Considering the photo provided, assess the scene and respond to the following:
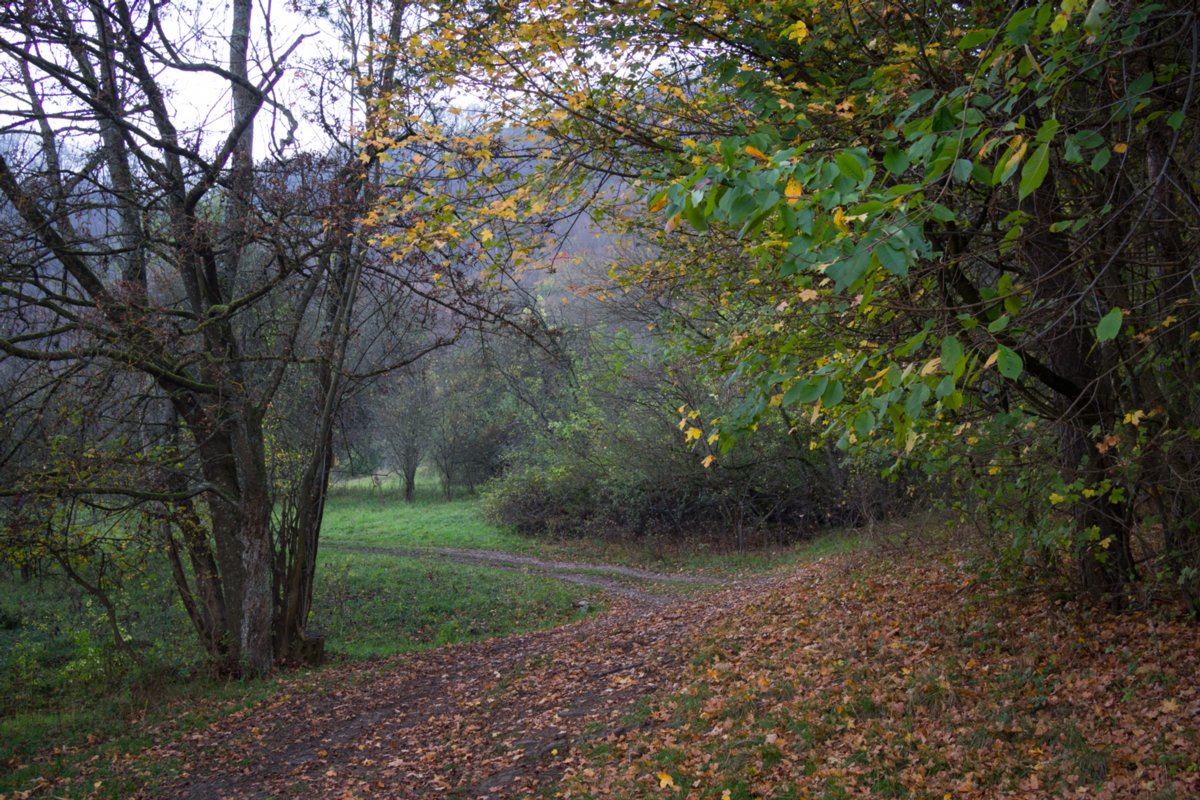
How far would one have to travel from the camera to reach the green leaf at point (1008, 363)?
8.36ft

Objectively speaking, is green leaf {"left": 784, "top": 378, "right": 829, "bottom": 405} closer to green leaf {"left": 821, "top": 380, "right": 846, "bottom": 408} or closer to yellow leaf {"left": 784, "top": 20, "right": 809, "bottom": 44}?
green leaf {"left": 821, "top": 380, "right": 846, "bottom": 408}

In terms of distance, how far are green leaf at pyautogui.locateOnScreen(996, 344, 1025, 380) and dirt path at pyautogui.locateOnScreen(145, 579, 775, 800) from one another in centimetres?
439

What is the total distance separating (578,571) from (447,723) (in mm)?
12875

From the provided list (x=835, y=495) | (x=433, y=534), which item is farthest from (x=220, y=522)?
(x=433, y=534)

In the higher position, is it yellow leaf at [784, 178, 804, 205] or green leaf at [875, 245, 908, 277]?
yellow leaf at [784, 178, 804, 205]

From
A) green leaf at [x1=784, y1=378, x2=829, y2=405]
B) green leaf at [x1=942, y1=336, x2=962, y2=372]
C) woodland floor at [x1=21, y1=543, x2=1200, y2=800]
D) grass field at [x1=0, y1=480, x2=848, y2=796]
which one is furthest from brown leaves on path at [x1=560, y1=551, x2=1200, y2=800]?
grass field at [x1=0, y1=480, x2=848, y2=796]

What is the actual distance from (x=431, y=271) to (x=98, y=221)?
4440 millimetres

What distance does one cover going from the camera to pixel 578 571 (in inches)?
811

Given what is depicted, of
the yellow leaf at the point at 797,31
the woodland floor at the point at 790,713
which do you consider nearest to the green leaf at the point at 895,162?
the yellow leaf at the point at 797,31

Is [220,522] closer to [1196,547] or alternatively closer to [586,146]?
[586,146]

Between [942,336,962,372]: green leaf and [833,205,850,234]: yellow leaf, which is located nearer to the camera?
[942,336,962,372]: green leaf

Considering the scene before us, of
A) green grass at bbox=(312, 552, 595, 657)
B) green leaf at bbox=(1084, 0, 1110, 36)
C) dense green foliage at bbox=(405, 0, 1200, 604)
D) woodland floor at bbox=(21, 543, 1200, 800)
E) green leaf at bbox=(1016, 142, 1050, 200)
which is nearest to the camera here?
green leaf at bbox=(1016, 142, 1050, 200)

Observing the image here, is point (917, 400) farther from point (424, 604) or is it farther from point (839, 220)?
point (424, 604)

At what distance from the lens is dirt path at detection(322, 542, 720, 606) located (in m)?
17.1
